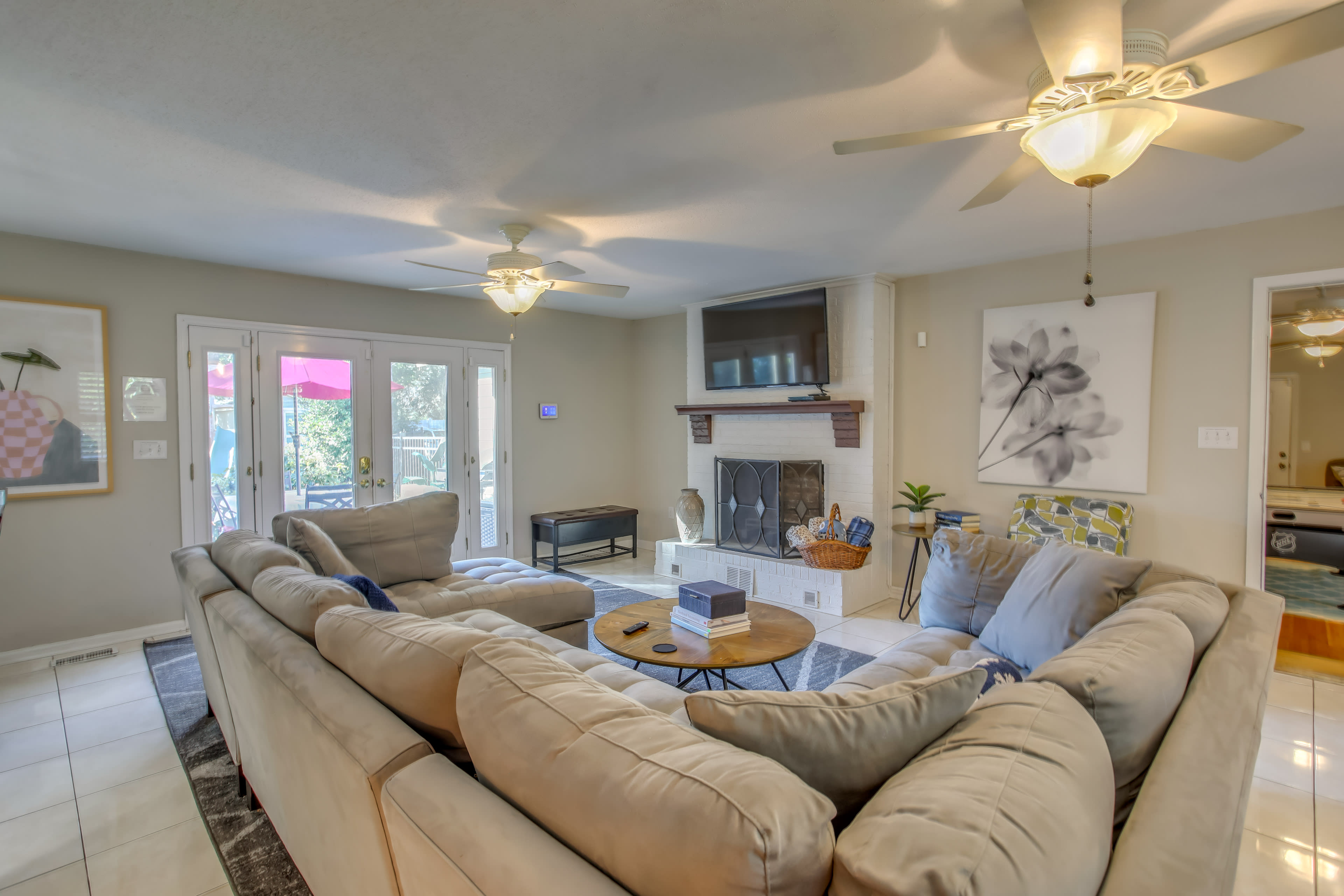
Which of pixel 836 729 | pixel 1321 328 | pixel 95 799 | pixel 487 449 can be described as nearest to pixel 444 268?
pixel 95 799

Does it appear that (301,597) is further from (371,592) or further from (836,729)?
(836,729)

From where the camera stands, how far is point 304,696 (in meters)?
1.42

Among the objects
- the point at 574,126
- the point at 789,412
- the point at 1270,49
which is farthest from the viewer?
the point at 789,412

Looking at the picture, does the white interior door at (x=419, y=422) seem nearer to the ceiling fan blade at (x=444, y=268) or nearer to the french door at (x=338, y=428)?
the french door at (x=338, y=428)

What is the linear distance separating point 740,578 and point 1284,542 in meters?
3.90

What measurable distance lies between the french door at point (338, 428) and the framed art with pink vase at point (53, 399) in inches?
17.2

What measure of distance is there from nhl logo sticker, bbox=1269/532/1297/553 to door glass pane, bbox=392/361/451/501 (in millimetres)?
6190

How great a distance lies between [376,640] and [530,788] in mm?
674

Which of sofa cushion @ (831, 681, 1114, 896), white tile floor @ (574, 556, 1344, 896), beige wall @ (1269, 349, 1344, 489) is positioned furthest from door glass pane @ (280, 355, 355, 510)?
beige wall @ (1269, 349, 1344, 489)

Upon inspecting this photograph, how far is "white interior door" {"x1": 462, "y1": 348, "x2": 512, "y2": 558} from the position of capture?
5391 millimetres

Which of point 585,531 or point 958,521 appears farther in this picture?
point 585,531

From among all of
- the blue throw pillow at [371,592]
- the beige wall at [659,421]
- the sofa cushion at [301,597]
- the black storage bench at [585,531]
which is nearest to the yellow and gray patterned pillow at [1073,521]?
the beige wall at [659,421]

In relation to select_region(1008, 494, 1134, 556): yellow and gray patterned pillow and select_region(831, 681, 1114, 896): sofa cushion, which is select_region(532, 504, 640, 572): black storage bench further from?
select_region(831, 681, 1114, 896): sofa cushion

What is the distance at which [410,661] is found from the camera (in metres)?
1.35
